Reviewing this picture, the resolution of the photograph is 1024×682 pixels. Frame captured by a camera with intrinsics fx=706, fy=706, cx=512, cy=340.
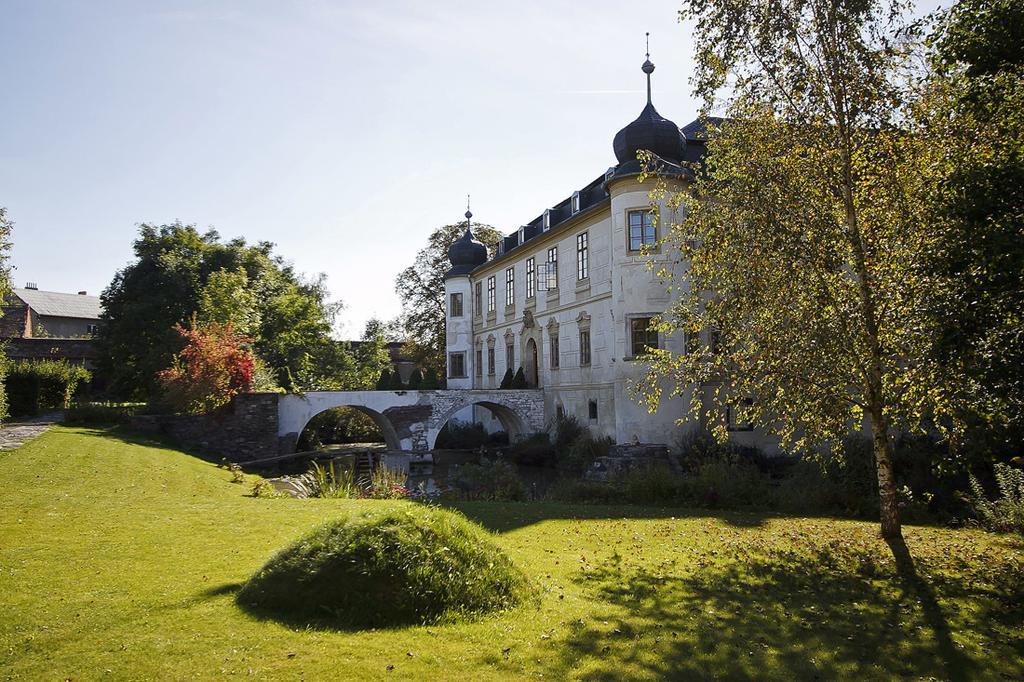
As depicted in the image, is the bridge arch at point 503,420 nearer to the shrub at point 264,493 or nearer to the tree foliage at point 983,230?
the shrub at point 264,493

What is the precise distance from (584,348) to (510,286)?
7.68m

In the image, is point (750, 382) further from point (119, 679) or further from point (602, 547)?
point (119, 679)

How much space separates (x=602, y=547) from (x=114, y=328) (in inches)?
1160

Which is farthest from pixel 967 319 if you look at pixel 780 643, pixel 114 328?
pixel 114 328

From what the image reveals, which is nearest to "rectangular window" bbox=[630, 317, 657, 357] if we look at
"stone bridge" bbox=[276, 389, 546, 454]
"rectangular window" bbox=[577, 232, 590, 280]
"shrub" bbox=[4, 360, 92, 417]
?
"rectangular window" bbox=[577, 232, 590, 280]

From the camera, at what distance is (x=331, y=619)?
5.18m

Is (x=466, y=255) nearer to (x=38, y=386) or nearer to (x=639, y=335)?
(x=639, y=335)

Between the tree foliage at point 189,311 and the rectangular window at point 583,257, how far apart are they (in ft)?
39.9

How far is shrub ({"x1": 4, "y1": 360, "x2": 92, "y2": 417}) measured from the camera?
21.4m

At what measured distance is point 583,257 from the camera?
993 inches

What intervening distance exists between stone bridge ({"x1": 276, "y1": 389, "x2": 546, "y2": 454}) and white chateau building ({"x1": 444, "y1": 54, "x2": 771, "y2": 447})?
974mm

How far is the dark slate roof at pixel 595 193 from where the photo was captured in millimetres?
21516

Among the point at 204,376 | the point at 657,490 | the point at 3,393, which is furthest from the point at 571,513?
the point at 3,393

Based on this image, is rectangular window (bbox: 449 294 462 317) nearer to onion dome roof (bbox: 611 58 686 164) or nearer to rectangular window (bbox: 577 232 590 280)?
rectangular window (bbox: 577 232 590 280)
